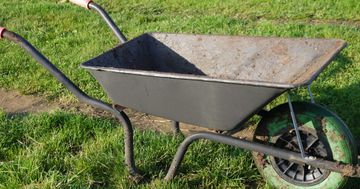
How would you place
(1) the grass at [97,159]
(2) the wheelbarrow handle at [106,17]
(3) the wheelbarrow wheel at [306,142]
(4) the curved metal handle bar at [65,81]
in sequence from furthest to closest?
(2) the wheelbarrow handle at [106,17] → (1) the grass at [97,159] → (4) the curved metal handle bar at [65,81] → (3) the wheelbarrow wheel at [306,142]

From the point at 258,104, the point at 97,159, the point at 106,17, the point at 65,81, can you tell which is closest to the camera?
the point at 258,104

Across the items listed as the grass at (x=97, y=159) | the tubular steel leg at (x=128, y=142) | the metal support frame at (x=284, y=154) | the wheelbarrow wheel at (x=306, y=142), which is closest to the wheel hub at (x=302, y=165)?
the wheelbarrow wheel at (x=306, y=142)

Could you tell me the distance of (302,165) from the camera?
258 centimetres

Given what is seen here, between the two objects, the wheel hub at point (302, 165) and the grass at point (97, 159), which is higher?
the wheel hub at point (302, 165)

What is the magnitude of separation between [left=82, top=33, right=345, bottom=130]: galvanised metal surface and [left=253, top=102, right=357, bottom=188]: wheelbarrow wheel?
21 cm

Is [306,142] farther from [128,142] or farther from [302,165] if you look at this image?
[128,142]

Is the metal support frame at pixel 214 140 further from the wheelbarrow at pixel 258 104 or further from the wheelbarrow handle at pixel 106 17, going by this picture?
the wheelbarrow handle at pixel 106 17

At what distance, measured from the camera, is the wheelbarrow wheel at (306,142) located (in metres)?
2.41

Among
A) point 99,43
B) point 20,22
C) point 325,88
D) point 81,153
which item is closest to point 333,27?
point 325,88

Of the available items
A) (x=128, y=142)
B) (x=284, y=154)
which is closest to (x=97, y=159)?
(x=128, y=142)

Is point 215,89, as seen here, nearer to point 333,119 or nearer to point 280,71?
point 333,119

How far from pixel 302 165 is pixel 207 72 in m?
0.99

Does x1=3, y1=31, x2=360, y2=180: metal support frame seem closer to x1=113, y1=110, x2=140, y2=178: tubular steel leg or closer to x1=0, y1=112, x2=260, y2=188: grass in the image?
x1=113, y1=110, x2=140, y2=178: tubular steel leg

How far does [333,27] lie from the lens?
210 inches
